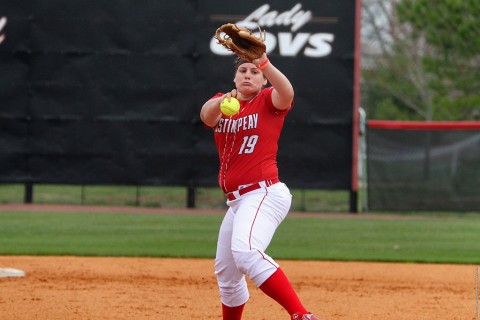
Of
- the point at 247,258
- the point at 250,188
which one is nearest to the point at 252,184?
the point at 250,188

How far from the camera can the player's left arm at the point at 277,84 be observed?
5.19m

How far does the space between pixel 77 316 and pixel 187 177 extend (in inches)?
357

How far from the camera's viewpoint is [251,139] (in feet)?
18.2

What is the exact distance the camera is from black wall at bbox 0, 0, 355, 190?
1567 centimetres

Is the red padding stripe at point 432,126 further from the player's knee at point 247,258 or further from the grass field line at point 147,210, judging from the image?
the player's knee at point 247,258

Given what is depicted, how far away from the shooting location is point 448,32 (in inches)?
1019

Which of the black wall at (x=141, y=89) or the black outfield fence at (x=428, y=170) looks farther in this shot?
the black outfield fence at (x=428, y=170)

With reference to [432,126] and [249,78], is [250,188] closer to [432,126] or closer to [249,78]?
[249,78]

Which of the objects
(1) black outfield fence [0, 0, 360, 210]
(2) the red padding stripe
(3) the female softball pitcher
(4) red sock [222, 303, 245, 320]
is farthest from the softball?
(2) the red padding stripe

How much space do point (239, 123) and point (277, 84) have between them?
16.3 inches

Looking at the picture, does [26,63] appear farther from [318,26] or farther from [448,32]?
[448,32]

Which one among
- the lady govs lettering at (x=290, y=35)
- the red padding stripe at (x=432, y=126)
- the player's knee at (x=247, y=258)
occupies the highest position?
the lady govs lettering at (x=290, y=35)

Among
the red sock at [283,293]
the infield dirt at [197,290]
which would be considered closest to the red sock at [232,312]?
the red sock at [283,293]

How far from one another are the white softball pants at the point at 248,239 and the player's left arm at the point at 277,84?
51 cm
